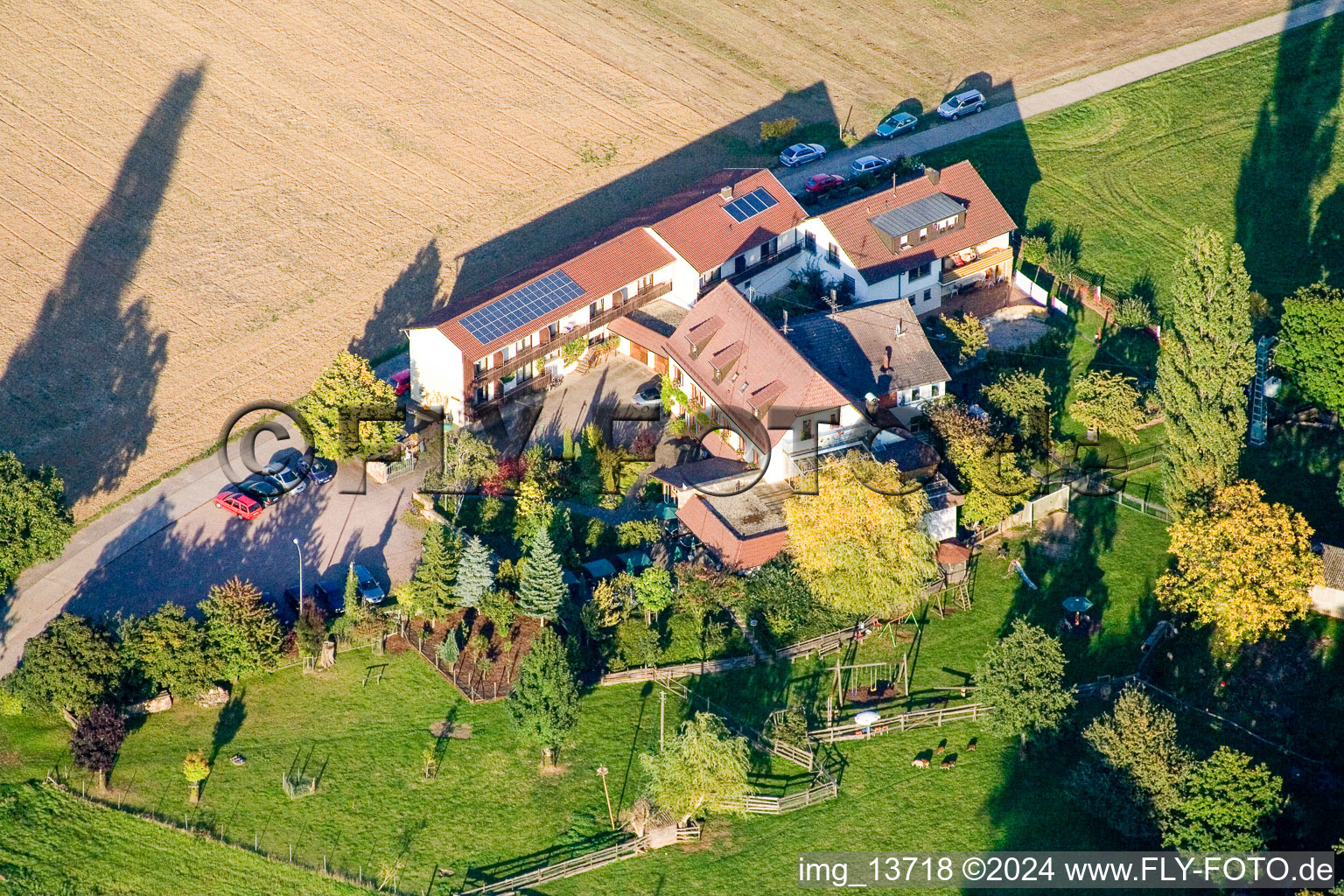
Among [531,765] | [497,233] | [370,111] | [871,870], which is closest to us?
[871,870]

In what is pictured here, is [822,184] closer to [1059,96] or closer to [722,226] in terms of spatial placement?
[722,226]

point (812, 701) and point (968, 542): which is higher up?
point (968, 542)

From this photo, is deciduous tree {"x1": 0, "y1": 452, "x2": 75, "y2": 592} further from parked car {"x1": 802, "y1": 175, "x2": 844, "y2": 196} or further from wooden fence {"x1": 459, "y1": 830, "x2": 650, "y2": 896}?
parked car {"x1": 802, "y1": 175, "x2": 844, "y2": 196}

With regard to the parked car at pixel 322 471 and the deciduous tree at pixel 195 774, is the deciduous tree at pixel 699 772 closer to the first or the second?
the deciduous tree at pixel 195 774

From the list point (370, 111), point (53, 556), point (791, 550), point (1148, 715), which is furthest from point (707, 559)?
point (370, 111)

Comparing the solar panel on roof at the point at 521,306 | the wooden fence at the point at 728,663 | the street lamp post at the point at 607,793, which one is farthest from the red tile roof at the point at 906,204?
the street lamp post at the point at 607,793

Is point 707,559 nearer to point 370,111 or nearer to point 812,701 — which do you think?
point 812,701

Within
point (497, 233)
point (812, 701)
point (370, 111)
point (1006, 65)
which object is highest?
point (1006, 65)

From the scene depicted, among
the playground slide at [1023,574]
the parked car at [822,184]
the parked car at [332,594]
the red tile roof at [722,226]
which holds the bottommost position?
the parked car at [332,594]
